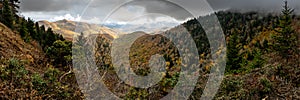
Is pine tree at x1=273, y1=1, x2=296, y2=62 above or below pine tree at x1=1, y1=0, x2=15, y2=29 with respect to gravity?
below

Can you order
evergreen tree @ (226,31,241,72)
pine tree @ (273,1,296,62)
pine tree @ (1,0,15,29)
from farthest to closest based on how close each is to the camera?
evergreen tree @ (226,31,241,72), pine tree @ (1,0,15,29), pine tree @ (273,1,296,62)

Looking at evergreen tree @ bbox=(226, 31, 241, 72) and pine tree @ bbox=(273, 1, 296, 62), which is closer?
pine tree @ bbox=(273, 1, 296, 62)

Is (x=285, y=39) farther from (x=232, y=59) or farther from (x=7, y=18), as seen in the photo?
(x=7, y=18)

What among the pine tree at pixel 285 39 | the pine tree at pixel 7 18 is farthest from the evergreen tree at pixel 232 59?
the pine tree at pixel 7 18

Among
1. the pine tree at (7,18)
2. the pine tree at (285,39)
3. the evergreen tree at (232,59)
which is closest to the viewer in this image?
the pine tree at (285,39)

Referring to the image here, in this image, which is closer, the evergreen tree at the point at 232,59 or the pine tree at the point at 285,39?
the pine tree at the point at 285,39

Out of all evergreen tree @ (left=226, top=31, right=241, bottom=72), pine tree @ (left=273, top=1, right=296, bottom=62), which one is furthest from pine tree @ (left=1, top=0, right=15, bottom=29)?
pine tree @ (left=273, top=1, right=296, bottom=62)

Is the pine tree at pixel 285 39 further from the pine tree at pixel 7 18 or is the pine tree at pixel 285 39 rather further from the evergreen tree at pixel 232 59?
the pine tree at pixel 7 18

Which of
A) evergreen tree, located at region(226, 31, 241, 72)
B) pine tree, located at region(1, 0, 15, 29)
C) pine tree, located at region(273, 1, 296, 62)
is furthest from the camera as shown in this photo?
evergreen tree, located at region(226, 31, 241, 72)

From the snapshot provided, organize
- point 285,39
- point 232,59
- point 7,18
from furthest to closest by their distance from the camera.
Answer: point 232,59 < point 7,18 < point 285,39

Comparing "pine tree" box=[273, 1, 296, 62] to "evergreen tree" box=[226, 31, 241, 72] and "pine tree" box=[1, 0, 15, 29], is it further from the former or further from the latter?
"pine tree" box=[1, 0, 15, 29]

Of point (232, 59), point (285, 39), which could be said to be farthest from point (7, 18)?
point (285, 39)

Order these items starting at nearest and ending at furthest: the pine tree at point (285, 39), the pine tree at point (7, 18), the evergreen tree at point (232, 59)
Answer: the pine tree at point (285, 39) < the pine tree at point (7, 18) < the evergreen tree at point (232, 59)
